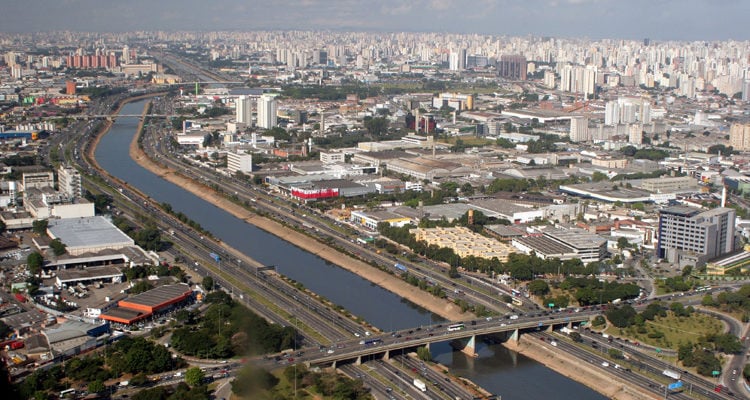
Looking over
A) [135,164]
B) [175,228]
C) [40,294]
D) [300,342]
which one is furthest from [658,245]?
[135,164]

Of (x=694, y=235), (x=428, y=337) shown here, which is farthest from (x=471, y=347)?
(x=694, y=235)

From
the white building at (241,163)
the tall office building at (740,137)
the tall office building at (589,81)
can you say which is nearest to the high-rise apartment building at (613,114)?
the tall office building at (740,137)

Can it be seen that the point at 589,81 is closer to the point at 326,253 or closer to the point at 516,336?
the point at 326,253

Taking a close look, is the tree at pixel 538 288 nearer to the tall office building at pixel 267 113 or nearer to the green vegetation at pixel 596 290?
the green vegetation at pixel 596 290

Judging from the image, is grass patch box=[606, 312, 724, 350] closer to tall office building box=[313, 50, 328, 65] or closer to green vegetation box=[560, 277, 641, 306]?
green vegetation box=[560, 277, 641, 306]

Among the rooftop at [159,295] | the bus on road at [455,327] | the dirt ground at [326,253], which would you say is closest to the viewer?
the bus on road at [455,327]

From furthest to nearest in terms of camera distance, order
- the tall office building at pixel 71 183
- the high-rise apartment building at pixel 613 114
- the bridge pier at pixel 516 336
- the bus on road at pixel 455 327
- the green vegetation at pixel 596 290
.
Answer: the high-rise apartment building at pixel 613 114 < the tall office building at pixel 71 183 < the green vegetation at pixel 596 290 < the bridge pier at pixel 516 336 < the bus on road at pixel 455 327
